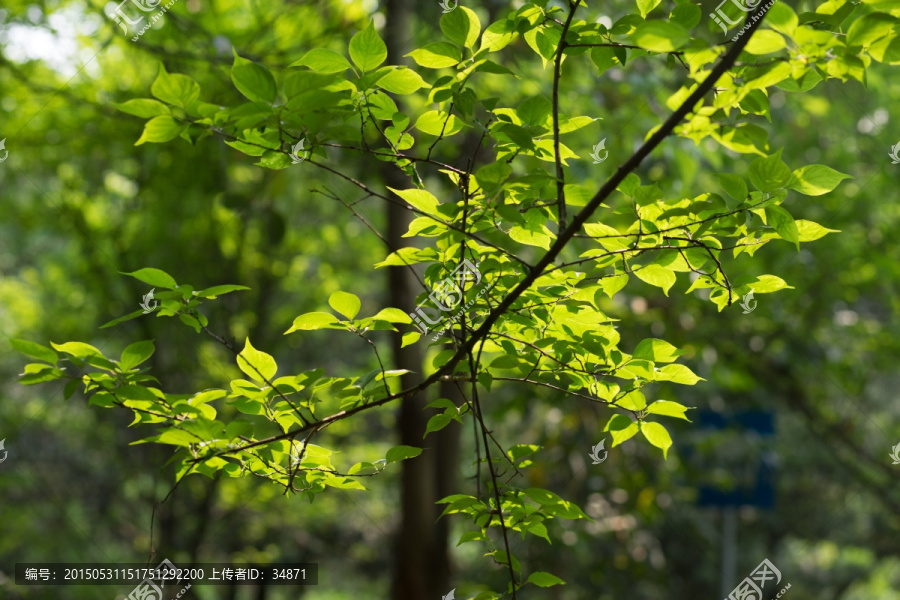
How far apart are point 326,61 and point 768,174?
1.64 feet

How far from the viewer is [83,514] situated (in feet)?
19.8

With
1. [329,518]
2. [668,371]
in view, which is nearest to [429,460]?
[668,371]

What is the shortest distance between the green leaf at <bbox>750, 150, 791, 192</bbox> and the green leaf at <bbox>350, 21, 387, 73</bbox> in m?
0.42

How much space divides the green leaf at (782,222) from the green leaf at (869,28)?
0.18 m

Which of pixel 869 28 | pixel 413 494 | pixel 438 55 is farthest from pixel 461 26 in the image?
pixel 413 494

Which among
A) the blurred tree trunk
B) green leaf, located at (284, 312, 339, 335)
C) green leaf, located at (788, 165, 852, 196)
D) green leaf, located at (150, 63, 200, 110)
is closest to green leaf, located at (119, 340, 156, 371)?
green leaf, located at (284, 312, 339, 335)

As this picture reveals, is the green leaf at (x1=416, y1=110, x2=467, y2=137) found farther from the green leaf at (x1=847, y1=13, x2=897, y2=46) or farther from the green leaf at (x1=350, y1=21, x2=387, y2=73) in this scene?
the green leaf at (x1=847, y1=13, x2=897, y2=46)

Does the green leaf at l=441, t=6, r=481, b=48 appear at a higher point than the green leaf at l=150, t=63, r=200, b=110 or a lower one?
higher

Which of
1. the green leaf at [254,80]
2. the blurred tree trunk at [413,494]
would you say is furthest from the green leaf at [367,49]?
the blurred tree trunk at [413,494]

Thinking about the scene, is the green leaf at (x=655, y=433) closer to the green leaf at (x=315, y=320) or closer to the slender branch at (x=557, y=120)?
the slender branch at (x=557, y=120)

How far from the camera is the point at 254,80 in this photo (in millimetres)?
701

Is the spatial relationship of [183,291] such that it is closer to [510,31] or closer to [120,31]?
[510,31]

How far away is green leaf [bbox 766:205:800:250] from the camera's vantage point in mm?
760

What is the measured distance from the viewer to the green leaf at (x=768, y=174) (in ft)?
2.47
